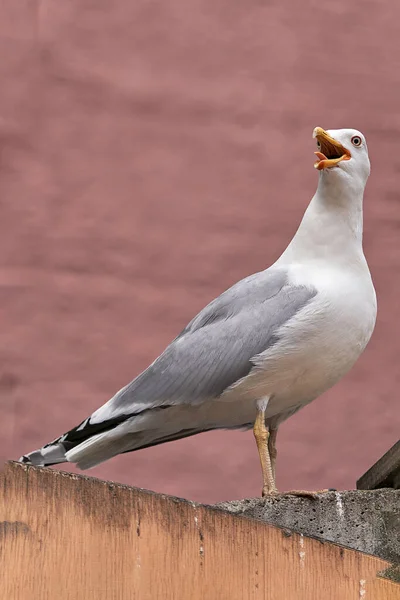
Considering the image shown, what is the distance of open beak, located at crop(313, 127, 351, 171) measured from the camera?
3.78 meters

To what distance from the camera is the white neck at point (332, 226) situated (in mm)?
3805

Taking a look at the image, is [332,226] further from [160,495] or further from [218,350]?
[160,495]

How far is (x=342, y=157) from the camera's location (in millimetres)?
3816

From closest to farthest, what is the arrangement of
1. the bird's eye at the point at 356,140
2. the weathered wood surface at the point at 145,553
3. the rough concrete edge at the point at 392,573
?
1. the weathered wood surface at the point at 145,553
2. the rough concrete edge at the point at 392,573
3. the bird's eye at the point at 356,140

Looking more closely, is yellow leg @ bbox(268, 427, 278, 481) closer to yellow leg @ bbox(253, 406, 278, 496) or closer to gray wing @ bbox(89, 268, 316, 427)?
yellow leg @ bbox(253, 406, 278, 496)

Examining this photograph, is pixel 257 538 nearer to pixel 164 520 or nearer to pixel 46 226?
pixel 164 520

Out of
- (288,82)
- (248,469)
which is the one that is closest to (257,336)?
(248,469)

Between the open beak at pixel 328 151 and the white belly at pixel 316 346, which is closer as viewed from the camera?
the white belly at pixel 316 346

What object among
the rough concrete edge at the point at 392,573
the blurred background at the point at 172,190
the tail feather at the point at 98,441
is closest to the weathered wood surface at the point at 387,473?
the tail feather at the point at 98,441

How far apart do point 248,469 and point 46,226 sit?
3.57 feet

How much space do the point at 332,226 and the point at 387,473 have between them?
680 mm

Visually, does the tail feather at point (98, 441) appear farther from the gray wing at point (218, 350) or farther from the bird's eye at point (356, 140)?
the bird's eye at point (356, 140)

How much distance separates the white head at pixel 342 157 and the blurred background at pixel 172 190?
116 cm

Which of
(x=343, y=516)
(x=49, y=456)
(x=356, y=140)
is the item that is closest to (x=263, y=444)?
(x=343, y=516)
